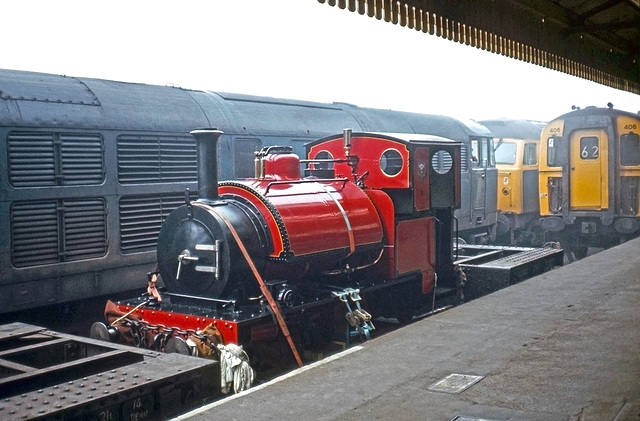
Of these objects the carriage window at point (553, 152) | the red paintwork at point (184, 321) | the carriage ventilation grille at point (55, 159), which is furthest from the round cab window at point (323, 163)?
the carriage window at point (553, 152)

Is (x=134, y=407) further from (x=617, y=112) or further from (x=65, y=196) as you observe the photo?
(x=617, y=112)

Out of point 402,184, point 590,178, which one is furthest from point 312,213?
point 590,178

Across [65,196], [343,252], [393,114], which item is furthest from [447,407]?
[393,114]

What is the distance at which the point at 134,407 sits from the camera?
3365 millimetres

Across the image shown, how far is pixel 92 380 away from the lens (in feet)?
11.2

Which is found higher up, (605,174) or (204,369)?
(605,174)

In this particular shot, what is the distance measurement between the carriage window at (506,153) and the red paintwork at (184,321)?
11897 millimetres

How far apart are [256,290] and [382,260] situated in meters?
1.74

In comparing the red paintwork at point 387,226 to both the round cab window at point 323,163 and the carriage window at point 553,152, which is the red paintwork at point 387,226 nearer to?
the round cab window at point 323,163

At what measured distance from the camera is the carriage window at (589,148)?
1266 cm

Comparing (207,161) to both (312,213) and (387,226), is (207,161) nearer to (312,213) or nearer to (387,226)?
(312,213)

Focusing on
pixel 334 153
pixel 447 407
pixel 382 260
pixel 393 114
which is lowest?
pixel 447 407

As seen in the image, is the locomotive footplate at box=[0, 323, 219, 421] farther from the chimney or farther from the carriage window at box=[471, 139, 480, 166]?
the carriage window at box=[471, 139, 480, 166]

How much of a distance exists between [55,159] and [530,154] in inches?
489
